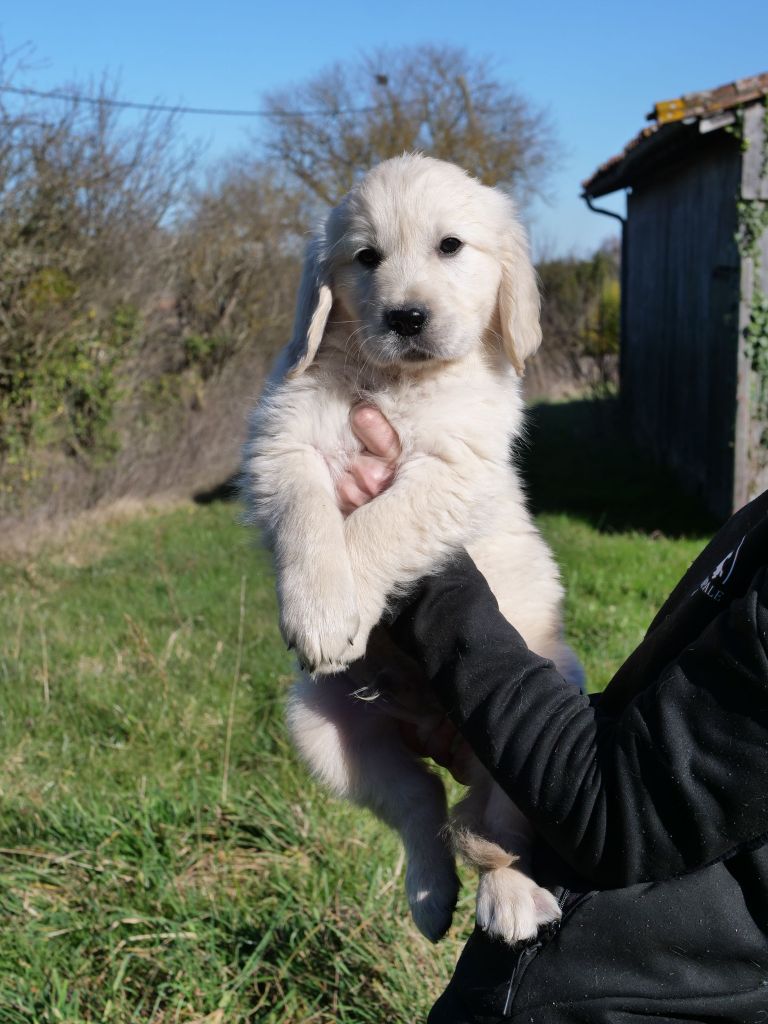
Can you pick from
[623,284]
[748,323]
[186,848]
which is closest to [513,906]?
[186,848]

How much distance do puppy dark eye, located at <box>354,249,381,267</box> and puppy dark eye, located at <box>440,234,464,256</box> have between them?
0.50 ft

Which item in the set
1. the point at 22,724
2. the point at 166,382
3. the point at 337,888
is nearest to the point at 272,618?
the point at 22,724

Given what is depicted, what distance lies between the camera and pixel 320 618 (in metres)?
1.77

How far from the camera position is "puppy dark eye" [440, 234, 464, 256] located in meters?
2.39

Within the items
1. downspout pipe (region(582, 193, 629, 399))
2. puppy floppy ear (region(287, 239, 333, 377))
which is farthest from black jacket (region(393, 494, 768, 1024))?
downspout pipe (region(582, 193, 629, 399))

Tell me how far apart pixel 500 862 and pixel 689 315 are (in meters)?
9.70

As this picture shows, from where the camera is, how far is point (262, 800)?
3500 millimetres

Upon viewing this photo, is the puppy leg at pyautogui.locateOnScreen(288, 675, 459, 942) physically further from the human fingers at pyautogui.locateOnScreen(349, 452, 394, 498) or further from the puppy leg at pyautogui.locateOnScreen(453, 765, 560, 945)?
the human fingers at pyautogui.locateOnScreen(349, 452, 394, 498)

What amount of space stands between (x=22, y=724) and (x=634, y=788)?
3.43 m

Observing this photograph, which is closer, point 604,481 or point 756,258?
point 756,258

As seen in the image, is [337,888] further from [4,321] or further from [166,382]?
[166,382]

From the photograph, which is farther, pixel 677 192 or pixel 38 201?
pixel 677 192

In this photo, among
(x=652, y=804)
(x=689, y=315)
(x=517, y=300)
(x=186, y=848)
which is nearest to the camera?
(x=652, y=804)

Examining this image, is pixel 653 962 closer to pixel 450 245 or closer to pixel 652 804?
pixel 652 804
